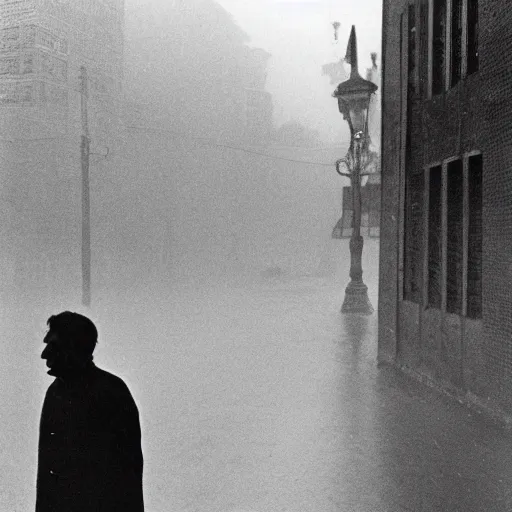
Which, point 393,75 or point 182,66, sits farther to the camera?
→ point 182,66

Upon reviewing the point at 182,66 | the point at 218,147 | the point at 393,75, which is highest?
the point at 182,66

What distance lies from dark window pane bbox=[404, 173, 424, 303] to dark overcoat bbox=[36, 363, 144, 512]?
7368mm

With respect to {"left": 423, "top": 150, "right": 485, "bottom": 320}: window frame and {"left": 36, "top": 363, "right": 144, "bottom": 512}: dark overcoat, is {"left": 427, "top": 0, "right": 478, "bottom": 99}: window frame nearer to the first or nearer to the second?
{"left": 423, "top": 150, "right": 485, "bottom": 320}: window frame

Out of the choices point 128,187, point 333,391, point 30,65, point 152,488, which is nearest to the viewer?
point 152,488

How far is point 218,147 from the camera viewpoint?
5031 cm

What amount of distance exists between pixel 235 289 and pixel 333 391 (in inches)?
886

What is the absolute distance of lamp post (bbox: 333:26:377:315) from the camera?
54.2 ft

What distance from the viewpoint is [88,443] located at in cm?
267

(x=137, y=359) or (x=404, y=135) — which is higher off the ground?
(x=404, y=135)

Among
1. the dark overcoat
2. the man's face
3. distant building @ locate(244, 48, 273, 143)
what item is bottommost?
the dark overcoat

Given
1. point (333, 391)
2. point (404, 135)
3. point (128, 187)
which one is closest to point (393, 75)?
point (404, 135)

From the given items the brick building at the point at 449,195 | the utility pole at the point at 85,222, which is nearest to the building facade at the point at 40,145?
the utility pole at the point at 85,222

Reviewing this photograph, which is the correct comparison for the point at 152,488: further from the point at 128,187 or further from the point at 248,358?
the point at 128,187

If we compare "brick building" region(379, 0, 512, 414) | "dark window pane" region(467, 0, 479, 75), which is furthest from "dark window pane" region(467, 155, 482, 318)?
"dark window pane" region(467, 0, 479, 75)
